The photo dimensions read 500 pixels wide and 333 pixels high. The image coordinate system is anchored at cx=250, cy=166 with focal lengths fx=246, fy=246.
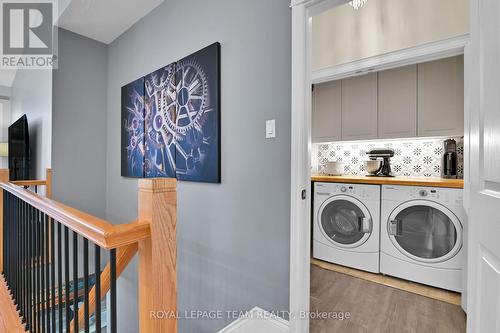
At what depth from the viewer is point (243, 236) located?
63.9 inches

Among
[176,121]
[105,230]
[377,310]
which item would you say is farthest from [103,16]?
[377,310]

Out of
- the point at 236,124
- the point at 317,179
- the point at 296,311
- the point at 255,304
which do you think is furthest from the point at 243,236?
the point at 317,179

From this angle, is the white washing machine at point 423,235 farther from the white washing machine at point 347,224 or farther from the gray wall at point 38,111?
the gray wall at point 38,111

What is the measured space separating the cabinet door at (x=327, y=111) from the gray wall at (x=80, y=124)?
2616mm

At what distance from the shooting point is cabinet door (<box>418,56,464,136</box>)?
2330 mm

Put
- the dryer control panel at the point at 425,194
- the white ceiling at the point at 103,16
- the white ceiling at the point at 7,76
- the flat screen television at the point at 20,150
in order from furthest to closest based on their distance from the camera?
the white ceiling at the point at 7,76 → the flat screen television at the point at 20,150 → the white ceiling at the point at 103,16 → the dryer control panel at the point at 425,194

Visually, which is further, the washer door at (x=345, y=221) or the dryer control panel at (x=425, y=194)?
the washer door at (x=345, y=221)

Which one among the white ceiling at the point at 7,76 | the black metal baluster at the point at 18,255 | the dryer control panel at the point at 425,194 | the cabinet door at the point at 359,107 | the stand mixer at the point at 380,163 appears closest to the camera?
the black metal baluster at the point at 18,255

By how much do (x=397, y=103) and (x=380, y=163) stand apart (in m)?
0.67

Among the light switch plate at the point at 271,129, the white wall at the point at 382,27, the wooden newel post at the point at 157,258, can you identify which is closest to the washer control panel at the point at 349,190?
the white wall at the point at 382,27

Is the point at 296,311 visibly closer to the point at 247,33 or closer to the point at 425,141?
the point at 247,33

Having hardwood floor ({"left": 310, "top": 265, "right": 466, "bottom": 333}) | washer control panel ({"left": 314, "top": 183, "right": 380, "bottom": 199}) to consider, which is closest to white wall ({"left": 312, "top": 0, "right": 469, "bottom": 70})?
washer control panel ({"left": 314, "top": 183, "right": 380, "bottom": 199})

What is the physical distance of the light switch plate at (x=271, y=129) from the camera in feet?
4.82

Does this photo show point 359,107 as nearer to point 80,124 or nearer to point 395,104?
point 395,104
